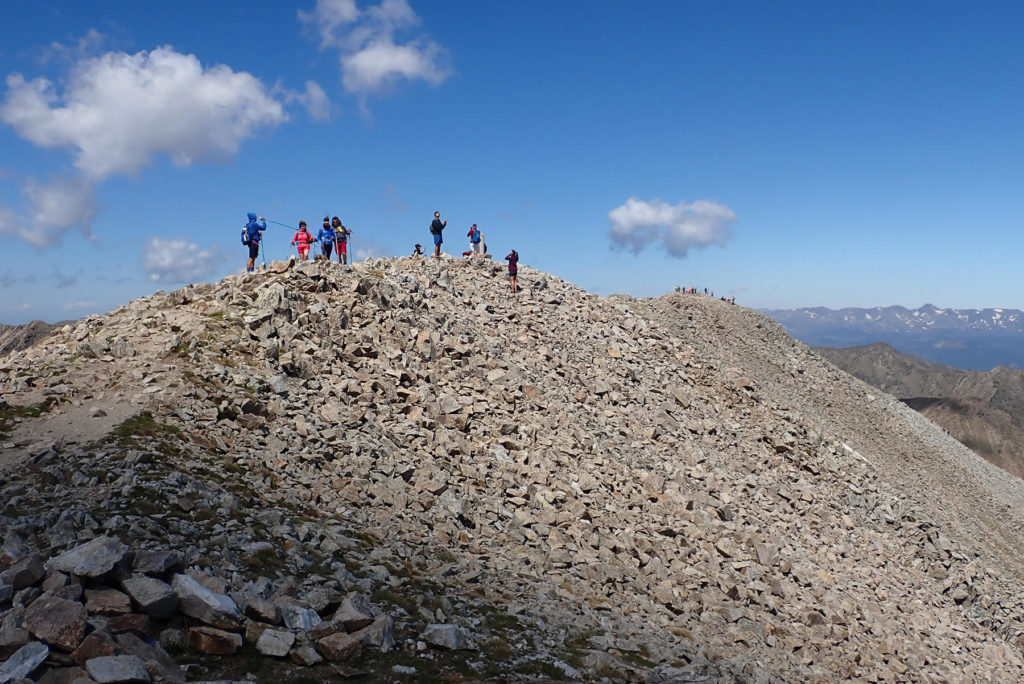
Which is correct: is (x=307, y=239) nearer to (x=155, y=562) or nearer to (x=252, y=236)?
→ (x=252, y=236)

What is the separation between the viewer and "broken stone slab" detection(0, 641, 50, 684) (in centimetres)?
628

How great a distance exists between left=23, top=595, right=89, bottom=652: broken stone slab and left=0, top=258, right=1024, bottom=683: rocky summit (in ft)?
0.10

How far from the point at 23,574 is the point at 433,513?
7.51 meters

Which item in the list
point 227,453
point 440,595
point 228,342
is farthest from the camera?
point 228,342

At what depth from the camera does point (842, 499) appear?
81.9ft

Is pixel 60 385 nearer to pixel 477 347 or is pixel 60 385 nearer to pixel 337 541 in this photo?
pixel 337 541

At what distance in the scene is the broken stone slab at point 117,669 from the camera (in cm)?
639

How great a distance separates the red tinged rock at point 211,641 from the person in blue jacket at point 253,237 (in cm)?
1702

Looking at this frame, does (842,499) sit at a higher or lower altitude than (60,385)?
lower

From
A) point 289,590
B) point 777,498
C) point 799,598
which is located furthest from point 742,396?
point 289,590

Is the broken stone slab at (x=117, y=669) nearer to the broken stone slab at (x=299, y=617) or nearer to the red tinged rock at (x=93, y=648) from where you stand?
the red tinged rock at (x=93, y=648)

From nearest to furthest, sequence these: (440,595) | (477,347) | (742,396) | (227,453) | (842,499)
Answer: (440,595)
(227,453)
(477,347)
(842,499)
(742,396)

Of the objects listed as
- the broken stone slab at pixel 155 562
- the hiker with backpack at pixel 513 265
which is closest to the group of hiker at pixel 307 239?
the hiker with backpack at pixel 513 265

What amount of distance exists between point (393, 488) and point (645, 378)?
15.8 meters
